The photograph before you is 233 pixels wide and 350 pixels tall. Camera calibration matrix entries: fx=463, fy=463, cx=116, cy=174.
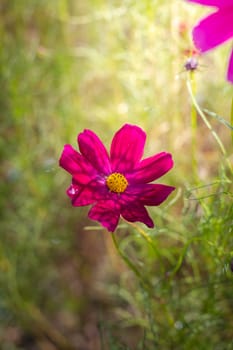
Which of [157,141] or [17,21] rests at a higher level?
[17,21]

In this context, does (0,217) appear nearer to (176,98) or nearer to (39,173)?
(39,173)

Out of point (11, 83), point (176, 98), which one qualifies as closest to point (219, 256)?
point (176, 98)

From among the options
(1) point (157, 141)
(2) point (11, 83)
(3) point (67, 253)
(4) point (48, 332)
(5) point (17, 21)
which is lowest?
(4) point (48, 332)

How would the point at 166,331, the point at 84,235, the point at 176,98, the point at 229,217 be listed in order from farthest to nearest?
the point at 84,235 → the point at 176,98 → the point at 166,331 → the point at 229,217

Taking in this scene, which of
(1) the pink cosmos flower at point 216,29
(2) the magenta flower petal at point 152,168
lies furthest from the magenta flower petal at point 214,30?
(2) the magenta flower petal at point 152,168

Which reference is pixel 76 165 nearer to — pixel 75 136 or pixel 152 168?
pixel 152 168

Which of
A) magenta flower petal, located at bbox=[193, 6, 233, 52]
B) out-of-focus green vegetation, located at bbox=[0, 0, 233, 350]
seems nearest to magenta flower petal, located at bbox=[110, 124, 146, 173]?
magenta flower petal, located at bbox=[193, 6, 233, 52]

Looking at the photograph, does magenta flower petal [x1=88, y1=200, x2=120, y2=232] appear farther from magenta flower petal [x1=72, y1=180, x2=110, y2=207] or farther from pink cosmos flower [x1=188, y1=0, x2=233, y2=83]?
pink cosmos flower [x1=188, y1=0, x2=233, y2=83]

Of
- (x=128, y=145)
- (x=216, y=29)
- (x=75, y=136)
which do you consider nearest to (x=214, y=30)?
(x=216, y=29)
